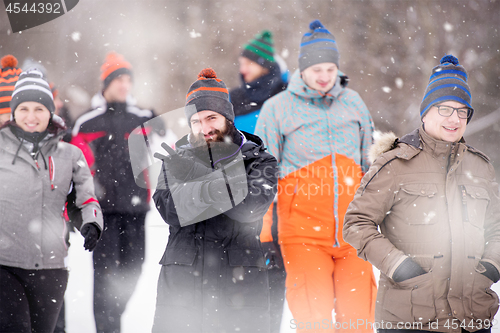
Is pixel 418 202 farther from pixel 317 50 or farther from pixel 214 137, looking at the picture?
pixel 317 50

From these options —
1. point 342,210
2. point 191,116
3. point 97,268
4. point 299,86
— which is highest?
point 299,86

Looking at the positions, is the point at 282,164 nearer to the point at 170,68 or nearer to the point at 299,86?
the point at 299,86

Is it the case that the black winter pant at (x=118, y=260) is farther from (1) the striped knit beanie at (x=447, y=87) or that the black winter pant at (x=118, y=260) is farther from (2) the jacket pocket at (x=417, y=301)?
(1) the striped knit beanie at (x=447, y=87)

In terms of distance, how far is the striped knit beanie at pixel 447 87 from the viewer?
2648 millimetres

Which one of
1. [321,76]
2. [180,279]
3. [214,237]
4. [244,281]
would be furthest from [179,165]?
[321,76]

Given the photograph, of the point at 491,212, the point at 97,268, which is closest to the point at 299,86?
the point at 491,212

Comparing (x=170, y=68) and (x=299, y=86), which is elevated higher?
(x=170, y=68)

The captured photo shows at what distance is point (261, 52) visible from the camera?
4660mm

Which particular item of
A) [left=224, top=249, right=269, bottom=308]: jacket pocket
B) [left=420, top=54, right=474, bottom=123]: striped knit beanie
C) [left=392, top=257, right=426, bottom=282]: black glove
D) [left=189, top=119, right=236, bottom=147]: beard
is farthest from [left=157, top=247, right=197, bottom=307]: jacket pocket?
[left=420, top=54, right=474, bottom=123]: striped knit beanie

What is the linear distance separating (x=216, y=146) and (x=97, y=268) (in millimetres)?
1912

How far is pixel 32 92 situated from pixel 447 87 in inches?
103

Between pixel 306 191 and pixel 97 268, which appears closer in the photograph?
pixel 306 191

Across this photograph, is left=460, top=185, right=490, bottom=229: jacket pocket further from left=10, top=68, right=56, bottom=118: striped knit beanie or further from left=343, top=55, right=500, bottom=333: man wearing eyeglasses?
left=10, top=68, right=56, bottom=118: striped knit beanie

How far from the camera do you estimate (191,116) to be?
10.3 ft
